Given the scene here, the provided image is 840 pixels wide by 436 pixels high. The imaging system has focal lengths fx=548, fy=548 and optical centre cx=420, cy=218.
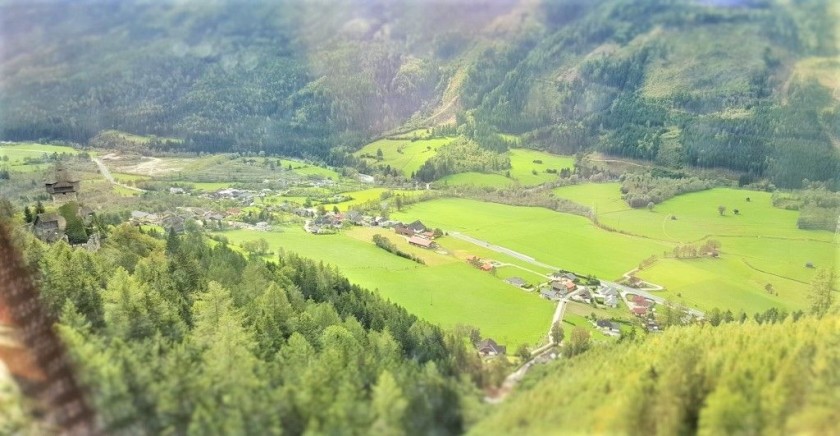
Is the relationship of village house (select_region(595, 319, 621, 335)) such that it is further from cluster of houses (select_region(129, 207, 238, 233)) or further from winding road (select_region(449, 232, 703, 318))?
cluster of houses (select_region(129, 207, 238, 233))

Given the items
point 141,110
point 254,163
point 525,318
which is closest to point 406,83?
point 254,163

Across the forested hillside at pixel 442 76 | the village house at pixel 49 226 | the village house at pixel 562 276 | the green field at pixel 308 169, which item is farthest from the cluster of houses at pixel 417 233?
the village house at pixel 49 226

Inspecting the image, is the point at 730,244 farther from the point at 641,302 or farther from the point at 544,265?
the point at 544,265

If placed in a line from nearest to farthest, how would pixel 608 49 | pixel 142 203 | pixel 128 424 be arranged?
pixel 128 424 < pixel 142 203 < pixel 608 49

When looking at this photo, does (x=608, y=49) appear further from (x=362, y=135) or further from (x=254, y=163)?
(x=254, y=163)

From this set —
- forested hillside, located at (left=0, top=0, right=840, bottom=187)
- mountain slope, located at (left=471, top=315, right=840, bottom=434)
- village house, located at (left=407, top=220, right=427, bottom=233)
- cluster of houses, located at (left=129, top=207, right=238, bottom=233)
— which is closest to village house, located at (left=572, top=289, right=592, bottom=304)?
mountain slope, located at (left=471, top=315, right=840, bottom=434)

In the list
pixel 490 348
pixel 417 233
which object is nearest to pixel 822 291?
pixel 490 348
